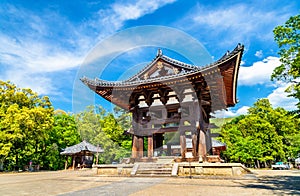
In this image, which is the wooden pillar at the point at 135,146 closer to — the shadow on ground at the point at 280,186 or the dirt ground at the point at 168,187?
the dirt ground at the point at 168,187

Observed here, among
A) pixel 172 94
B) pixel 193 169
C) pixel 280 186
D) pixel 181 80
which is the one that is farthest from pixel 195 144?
pixel 280 186

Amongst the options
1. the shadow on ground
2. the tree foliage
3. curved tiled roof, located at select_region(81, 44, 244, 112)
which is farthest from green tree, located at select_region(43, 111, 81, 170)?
the shadow on ground

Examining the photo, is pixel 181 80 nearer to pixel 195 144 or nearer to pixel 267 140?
pixel 195 144

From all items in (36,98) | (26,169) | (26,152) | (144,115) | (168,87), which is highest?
(36,98)

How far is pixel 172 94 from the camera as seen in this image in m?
13.2

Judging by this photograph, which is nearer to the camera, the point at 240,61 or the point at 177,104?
the point at 240,61

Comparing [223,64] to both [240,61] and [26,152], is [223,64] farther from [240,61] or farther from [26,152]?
[26,152]

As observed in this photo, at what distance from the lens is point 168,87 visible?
12.7 m

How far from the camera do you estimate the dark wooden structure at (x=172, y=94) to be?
11.6 m

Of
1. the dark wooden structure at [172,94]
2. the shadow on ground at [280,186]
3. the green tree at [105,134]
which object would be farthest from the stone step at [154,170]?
the green tree at [105,134]

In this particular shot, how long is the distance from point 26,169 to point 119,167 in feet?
76.1

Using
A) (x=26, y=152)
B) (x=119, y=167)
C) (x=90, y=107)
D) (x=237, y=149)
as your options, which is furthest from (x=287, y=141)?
(x=26, y=152)

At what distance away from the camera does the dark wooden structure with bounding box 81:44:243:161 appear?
1164cm

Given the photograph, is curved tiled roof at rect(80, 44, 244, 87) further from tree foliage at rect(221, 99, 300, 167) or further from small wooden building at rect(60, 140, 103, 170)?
tree foliage at rect(221, 99, 300, 167)
